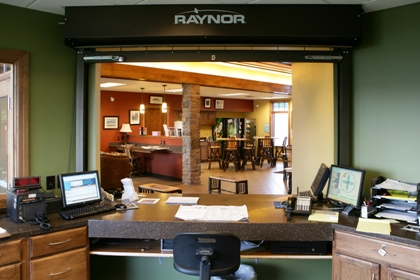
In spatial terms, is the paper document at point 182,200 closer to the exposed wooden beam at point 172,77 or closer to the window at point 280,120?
the exposed wooden beam at point 172,77

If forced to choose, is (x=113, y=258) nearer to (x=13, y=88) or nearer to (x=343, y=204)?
(x=13, y=88)

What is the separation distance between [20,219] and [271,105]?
50.1 feet

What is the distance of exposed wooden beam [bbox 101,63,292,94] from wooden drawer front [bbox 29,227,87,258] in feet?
16.2

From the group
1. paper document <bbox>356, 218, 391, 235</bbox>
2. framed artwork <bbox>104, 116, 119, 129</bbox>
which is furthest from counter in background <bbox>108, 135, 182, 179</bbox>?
paper document <bbox>356, 218, 391, 235</bbox>

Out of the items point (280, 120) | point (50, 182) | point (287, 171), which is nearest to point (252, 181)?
point (287, 171)

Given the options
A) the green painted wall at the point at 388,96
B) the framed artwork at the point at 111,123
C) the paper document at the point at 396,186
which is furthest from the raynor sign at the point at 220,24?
the framed artwork at the point at 111,123

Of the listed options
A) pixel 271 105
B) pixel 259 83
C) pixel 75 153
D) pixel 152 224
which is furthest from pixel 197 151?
pixel 271 105

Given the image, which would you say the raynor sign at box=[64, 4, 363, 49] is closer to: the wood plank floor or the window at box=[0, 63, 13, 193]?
the window at box=[0, 63, 13, 193]

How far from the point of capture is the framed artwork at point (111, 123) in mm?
11742

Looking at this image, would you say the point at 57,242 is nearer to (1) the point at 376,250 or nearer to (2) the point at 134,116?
(1) the point at 376,250

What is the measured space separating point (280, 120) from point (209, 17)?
46.7 ft

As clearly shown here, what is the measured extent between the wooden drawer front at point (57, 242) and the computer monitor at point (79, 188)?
1.06ft

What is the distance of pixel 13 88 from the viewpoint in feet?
9.84

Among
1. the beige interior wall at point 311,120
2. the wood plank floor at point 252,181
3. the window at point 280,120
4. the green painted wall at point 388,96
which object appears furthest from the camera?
the window at point 280,120
